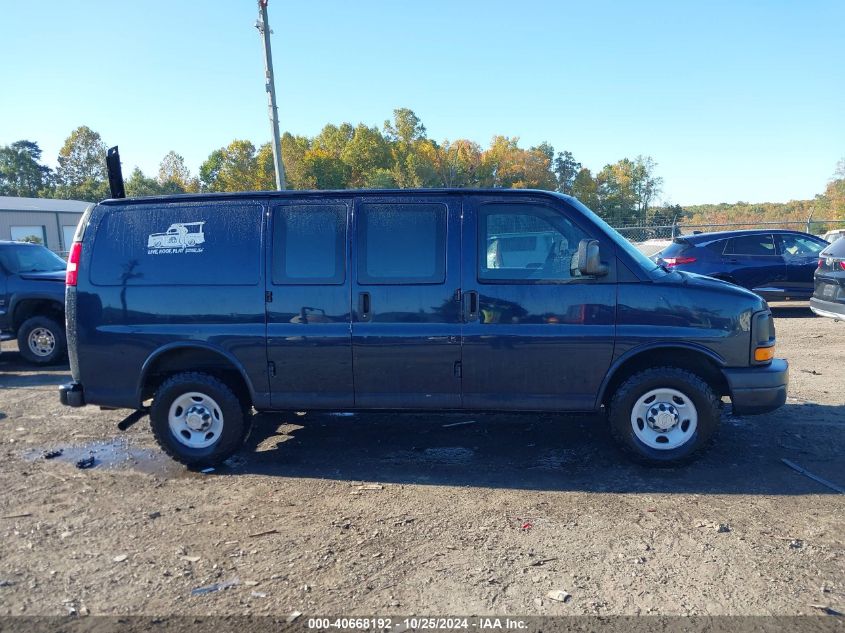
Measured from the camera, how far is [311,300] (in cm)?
465

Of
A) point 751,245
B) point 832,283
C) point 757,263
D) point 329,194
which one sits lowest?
point 832,283

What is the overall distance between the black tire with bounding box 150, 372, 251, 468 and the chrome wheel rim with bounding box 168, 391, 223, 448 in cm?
3

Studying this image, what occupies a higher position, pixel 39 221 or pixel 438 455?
pixel 39 221

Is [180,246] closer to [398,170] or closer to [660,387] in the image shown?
[660,387]

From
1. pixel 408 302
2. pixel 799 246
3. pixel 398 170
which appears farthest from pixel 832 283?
pixel 398 170

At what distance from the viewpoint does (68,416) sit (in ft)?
20.9

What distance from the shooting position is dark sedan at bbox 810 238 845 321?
27.7ft

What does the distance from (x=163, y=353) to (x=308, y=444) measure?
58.0 inches

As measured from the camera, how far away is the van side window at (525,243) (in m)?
4.54

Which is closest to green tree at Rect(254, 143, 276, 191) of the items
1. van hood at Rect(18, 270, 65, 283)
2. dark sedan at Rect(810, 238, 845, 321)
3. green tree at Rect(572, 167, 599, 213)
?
green tree at Rect(572, 167, 599, 213)

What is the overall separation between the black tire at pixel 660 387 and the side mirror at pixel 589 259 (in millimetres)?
873

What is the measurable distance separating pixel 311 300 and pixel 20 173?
358 ft

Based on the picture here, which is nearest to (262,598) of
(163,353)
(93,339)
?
(163,353)

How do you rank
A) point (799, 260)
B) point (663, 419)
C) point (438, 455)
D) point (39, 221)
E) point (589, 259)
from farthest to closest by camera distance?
point (39, 221)
point (799, 260)
point (438, 455)
point (663, 419)
point (589, 259)
